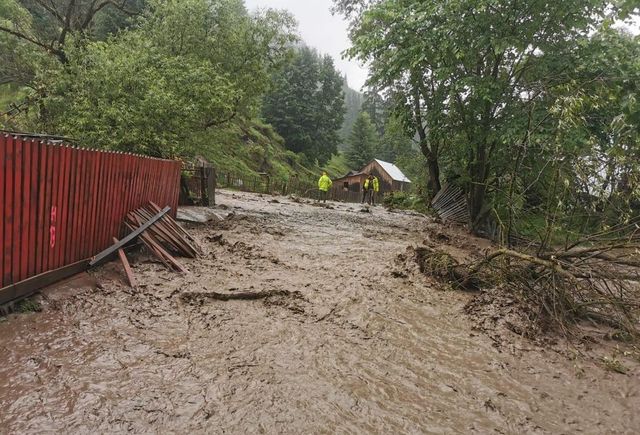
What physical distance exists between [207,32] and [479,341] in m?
15.1

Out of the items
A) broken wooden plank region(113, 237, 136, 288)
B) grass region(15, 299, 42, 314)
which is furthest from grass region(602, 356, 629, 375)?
grass region(15, 299, 42, 314)

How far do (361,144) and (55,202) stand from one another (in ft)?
164

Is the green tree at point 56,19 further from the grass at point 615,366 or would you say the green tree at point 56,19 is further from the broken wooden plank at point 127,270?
the grass at point 615,366

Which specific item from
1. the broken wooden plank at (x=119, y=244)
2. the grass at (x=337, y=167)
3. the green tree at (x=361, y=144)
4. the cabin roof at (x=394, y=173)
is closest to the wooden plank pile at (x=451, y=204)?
the broken wooden plank at (x=119, y=244)

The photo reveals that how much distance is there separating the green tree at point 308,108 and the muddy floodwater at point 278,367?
37.9 m

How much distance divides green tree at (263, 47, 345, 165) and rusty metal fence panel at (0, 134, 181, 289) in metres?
36.5

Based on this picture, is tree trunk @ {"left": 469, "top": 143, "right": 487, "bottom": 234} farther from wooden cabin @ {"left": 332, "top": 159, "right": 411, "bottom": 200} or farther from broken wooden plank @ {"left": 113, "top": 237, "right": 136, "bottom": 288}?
wooden cabin @ {"left": 332, "top": 159, "right": 411, "bottom": 200}

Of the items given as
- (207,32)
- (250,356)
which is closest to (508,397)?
(250,356)

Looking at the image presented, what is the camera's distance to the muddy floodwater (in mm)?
2824

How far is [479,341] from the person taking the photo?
4598 millimetres

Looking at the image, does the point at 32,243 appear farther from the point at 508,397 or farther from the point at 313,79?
the point at 313,79

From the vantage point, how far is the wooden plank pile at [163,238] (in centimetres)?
628

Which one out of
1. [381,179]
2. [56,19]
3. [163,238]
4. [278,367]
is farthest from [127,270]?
[381,179]

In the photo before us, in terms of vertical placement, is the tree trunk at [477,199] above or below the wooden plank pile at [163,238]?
above
